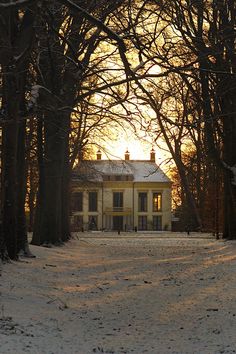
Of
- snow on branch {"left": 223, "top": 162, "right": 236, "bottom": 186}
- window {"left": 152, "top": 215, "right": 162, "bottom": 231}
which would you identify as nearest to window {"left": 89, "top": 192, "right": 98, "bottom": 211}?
window {"left": 152, "top": 215, "right": 162, "bottom": 231}

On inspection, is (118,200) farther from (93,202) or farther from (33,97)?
(33,97)

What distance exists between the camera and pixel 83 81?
25.0 metres

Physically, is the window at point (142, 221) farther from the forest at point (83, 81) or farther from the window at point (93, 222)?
the forest at point (83, 81)

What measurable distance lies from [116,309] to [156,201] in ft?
253

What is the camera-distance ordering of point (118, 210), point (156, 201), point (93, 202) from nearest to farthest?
point (118, 210), point (93, 202), point (156, 201)

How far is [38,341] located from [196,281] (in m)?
7.45

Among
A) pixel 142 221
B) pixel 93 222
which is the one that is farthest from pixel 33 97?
pixel 142 221

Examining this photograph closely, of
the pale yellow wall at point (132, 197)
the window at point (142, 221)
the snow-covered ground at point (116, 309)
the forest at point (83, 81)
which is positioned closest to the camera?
the snow-covered ground at point (116, 309)

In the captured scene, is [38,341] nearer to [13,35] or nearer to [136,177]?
[13,35]

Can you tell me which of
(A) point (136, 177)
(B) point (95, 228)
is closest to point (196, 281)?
(B) point (95, 228)

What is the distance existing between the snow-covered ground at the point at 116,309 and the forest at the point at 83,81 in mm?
2545

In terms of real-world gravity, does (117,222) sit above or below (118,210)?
below

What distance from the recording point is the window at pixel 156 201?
284 ft

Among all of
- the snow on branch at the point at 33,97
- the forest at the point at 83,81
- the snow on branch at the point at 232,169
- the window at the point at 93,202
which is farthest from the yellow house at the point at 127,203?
the snow on branch at the point at 33,97
